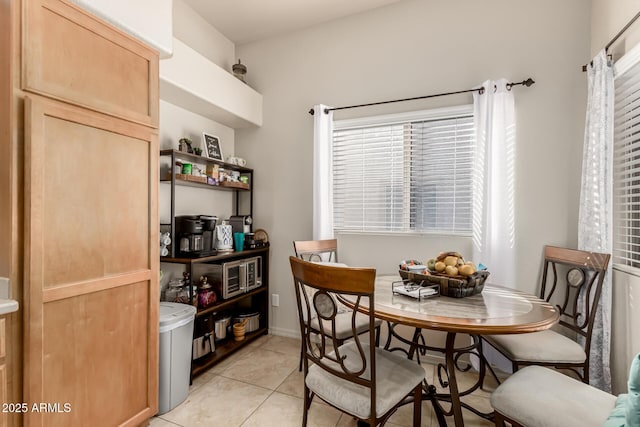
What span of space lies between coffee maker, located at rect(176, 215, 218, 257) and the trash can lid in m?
0.39

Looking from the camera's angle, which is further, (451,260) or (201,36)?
(201,36)

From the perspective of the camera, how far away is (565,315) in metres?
2.09

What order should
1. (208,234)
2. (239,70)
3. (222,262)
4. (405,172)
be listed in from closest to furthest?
(208,234) → (222,262) → (405,172) → (239,70)

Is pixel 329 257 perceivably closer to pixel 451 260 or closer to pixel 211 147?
pixel 451 260

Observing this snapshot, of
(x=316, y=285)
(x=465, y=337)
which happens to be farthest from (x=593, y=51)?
(x=316, y=285)

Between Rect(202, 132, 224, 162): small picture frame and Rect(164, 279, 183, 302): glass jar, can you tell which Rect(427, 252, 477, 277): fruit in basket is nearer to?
Rect(164, 279, 183, 302): glass jar

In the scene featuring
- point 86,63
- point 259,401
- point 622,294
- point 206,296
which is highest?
point 86,63

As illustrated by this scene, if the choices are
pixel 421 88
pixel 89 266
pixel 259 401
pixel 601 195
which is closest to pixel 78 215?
pixel 89 266

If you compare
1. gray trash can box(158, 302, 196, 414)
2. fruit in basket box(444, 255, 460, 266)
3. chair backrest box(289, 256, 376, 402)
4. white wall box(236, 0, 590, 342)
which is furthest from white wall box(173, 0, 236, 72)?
fruit in basket box(444, 255, 460, 266)

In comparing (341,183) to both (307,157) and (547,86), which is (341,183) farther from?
(547,86)

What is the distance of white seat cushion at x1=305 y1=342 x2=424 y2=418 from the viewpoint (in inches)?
50.2

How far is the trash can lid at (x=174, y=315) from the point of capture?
1872mm

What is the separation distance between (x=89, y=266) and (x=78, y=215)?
251 millimetres

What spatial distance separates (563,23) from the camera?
7.19 ft
